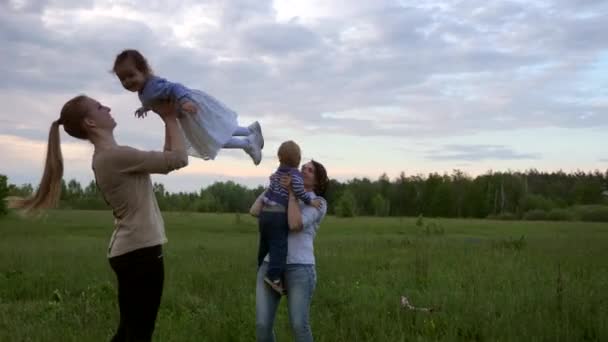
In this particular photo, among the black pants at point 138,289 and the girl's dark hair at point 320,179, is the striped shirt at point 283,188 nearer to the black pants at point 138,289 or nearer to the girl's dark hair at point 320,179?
the girl's dark hair at point 320,179

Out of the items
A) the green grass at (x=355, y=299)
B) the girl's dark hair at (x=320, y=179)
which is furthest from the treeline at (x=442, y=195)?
the girl's dark hair at (x=320, y=179)

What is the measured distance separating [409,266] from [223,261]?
4.18 m

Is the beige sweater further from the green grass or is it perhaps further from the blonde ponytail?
the green grass

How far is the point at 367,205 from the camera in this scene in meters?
100

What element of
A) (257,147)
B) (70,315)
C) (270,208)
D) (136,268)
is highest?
(257,147)

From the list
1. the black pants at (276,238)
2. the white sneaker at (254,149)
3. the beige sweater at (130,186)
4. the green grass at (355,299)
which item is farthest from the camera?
the green grass at (355,299)

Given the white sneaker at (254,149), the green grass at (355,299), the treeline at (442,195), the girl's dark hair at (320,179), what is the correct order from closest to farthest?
the white sneaker at (254,149) < the girl's dark hair at (320,179) < the green grass at (355,299) < the treeline at (442,195)

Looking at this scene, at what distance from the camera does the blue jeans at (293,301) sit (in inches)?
183

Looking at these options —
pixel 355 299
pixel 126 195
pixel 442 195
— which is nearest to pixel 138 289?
pixel 126 195

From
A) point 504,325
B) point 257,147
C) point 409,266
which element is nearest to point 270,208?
point 257,147

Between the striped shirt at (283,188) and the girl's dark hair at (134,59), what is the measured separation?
53.8 inches

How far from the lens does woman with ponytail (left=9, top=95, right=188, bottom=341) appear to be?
11.9 feet

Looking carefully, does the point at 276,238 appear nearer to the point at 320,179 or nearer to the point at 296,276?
the point at 296,276

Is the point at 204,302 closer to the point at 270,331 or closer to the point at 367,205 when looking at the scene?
the point at 270,331
